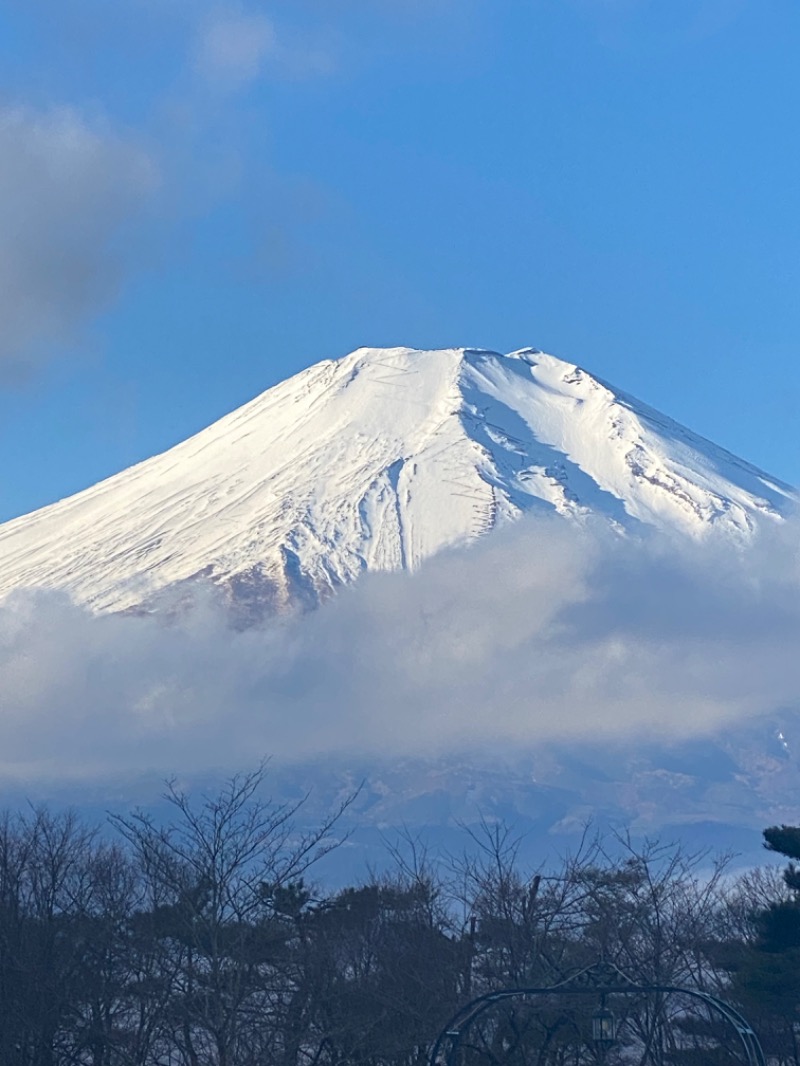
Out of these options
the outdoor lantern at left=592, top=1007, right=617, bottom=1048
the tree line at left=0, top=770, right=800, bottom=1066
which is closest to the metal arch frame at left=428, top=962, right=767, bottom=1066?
the outdoor lantern at left=592, top=1007, right=617, bottom=1048

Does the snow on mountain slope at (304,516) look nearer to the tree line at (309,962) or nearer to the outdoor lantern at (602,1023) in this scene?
the tree line at (309,962)

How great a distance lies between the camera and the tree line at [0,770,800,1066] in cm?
1691

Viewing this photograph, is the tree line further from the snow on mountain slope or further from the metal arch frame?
the snow on mountain slope

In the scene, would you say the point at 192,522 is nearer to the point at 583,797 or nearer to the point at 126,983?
the point at 583,797

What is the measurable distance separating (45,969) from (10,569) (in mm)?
172086

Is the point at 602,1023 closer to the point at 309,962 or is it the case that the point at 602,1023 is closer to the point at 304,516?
the point at 309,962

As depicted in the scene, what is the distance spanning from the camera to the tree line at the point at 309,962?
16.9 metres

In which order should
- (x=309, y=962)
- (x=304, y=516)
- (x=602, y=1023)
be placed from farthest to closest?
(x=304, y=516), (x=309, y=962), (x=602, y=1023)

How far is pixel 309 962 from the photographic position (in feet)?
60.8

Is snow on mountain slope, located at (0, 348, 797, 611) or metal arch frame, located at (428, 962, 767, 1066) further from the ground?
snow on mountain slope, located at (0, 348, 797, 611)

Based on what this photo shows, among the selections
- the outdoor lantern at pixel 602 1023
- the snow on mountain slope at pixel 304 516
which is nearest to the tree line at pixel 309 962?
the outdoor lantern at pixel 602 1023

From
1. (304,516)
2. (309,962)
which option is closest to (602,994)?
(309,962)

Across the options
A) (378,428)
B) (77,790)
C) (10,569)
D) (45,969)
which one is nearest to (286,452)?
(378,428)

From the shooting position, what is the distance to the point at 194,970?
16203 millimetres
